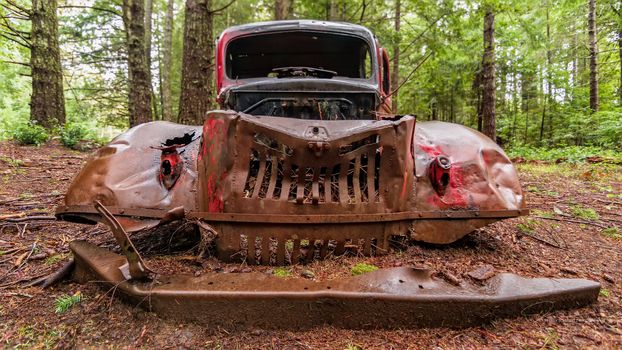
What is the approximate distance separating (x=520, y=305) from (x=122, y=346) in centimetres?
180

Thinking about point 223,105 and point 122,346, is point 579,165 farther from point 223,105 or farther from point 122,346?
point 122,346

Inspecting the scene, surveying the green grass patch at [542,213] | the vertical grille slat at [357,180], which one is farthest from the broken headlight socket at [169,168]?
the green grass patch at [542,213]

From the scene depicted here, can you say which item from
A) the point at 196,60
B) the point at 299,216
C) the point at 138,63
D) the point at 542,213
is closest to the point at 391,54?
the point at 138,63

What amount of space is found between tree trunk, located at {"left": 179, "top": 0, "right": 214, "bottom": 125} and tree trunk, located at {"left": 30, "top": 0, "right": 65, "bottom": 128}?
136 inches

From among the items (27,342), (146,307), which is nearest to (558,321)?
(146,307)

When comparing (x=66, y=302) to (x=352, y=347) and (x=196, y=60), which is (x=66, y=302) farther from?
(x=196, y=60)

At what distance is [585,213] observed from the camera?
392 centimetres

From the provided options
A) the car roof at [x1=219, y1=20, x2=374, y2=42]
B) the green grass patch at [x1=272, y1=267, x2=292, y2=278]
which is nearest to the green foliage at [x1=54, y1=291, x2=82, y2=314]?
the green grass patch at [x1=272, y1=267, x2=292, y2=278]

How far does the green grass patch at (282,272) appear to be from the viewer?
189 centimetres

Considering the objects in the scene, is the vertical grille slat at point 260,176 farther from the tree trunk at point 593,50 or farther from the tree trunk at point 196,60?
the tree trunk at point 593,50

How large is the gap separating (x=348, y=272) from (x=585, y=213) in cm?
334

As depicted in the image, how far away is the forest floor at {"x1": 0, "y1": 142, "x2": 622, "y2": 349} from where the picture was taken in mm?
1611

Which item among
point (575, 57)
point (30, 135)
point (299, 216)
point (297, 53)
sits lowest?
point (299, 216)

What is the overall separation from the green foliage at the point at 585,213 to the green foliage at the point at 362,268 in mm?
2974
